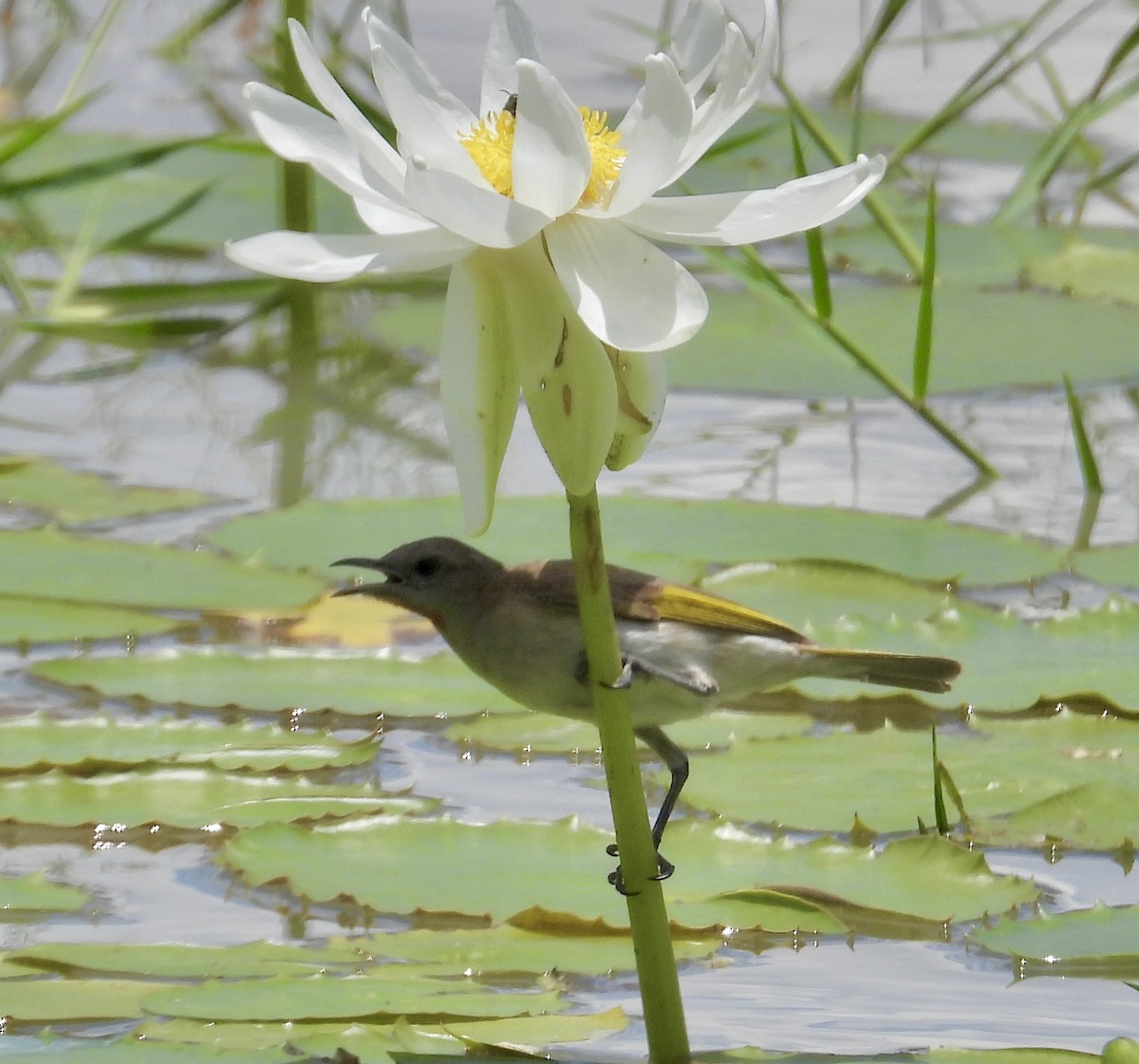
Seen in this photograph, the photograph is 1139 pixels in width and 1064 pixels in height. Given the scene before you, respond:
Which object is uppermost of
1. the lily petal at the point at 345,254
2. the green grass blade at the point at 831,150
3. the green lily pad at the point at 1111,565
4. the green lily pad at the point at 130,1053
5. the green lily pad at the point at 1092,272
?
the green lily pad at the point at 1092,272

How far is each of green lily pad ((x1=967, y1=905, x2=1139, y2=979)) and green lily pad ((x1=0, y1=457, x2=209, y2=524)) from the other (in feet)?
4.87

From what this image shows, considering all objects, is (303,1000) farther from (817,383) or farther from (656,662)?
(817,383)

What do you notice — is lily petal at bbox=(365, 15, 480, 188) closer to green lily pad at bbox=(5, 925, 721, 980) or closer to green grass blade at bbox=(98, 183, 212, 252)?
green lily pad at bbox=(5, 925, 721, 980)

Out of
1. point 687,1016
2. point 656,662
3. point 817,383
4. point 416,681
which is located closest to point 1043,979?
point 687,1016

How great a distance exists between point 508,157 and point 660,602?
682mm

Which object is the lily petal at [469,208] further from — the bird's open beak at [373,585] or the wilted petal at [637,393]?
the bird's open beak at [373,585]

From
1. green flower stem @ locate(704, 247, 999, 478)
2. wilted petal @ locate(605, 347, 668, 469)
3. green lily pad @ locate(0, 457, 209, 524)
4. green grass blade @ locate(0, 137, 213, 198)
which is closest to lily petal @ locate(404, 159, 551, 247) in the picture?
wilted petal @ locate(605, 347, 668, 469)

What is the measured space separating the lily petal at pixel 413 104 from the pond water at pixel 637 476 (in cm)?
67

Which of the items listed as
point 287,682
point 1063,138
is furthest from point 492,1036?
point 1063,138

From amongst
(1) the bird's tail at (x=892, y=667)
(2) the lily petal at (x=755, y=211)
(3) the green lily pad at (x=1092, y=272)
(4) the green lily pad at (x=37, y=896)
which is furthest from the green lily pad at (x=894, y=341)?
(2) the lily petal at (x=755, y=211)

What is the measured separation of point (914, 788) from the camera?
1.90m

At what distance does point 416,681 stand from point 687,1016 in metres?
0.79

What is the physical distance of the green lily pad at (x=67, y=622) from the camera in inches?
88.6

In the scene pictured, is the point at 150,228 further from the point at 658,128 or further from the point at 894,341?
the point at 658,128
